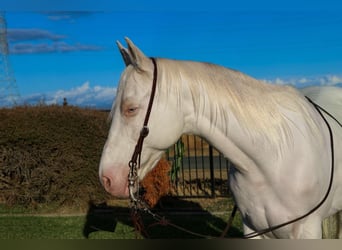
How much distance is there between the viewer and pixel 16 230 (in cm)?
697

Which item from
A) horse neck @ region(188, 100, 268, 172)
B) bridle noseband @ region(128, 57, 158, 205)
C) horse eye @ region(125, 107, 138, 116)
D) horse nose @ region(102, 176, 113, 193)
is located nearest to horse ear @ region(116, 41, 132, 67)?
bridle noseband @ region(128, 57, 158, 205)

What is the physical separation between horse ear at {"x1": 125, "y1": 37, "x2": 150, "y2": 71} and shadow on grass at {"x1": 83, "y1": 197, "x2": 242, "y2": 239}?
3.93 metres

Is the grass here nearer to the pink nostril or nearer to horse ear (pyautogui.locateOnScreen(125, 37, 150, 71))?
the pink nostril

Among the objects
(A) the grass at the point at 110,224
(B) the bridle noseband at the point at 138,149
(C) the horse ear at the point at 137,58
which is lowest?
(A) the grass at the point at 110,224

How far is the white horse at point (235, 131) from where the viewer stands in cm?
235

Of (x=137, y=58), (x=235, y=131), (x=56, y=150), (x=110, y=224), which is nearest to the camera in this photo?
(x=137, y=58)

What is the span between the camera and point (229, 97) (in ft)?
7.86

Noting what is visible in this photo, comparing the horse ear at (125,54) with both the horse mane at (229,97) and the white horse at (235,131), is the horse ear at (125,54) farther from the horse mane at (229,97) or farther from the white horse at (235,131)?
the horse mane at (229,97)

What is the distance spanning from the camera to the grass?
6390 millimetres

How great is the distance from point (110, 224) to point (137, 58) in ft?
17.2

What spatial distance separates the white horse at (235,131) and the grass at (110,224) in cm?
360

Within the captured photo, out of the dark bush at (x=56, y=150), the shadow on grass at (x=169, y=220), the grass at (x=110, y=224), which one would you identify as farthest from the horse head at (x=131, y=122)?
the dark bush at (x=56, y=150)

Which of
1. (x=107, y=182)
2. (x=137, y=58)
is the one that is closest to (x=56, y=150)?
(x=107, y=182)

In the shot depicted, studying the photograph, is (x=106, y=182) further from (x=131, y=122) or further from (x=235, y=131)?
(x=235, y=131)
